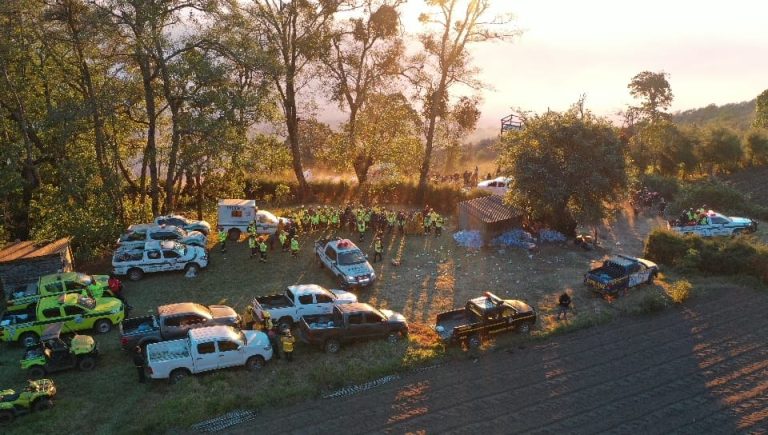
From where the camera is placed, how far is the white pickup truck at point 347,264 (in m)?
22.4

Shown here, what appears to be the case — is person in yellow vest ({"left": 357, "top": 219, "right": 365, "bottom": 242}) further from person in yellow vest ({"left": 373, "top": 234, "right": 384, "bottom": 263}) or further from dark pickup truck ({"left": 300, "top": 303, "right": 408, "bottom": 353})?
dark pickup truck ({"left": 300, "top": 303, "right": 408, "bottom": 353})

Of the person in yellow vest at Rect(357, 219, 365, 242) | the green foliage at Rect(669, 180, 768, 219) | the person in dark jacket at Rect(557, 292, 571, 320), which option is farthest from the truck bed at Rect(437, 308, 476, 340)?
the green foliage at Rect(669, 180, 768, 219)

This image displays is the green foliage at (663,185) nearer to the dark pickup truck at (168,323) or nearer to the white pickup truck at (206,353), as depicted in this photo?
the white pickup truck at (206,353)

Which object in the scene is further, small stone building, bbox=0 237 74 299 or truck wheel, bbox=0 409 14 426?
small stone building, bbox=0 237 74 299

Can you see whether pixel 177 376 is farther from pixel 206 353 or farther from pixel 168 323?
pixel 168 323

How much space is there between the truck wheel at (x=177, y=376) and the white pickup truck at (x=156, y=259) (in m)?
9.06

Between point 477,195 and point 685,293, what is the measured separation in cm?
1631

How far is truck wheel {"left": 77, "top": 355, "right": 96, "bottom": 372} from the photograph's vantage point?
16438 millimetres

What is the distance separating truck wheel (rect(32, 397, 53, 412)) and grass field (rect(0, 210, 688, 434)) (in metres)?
0.29

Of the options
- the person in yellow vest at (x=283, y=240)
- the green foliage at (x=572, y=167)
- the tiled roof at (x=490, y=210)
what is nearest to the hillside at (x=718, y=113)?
the green foliage at (x=572, y=167)

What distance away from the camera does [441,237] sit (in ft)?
99.5

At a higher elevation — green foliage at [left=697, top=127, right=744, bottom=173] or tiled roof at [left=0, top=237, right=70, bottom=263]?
green foliage at [left=697, top=127, right=744, bottom=173]

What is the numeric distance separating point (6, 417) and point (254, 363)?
6517 millimetres

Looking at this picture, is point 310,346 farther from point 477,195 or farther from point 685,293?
point 477,195
